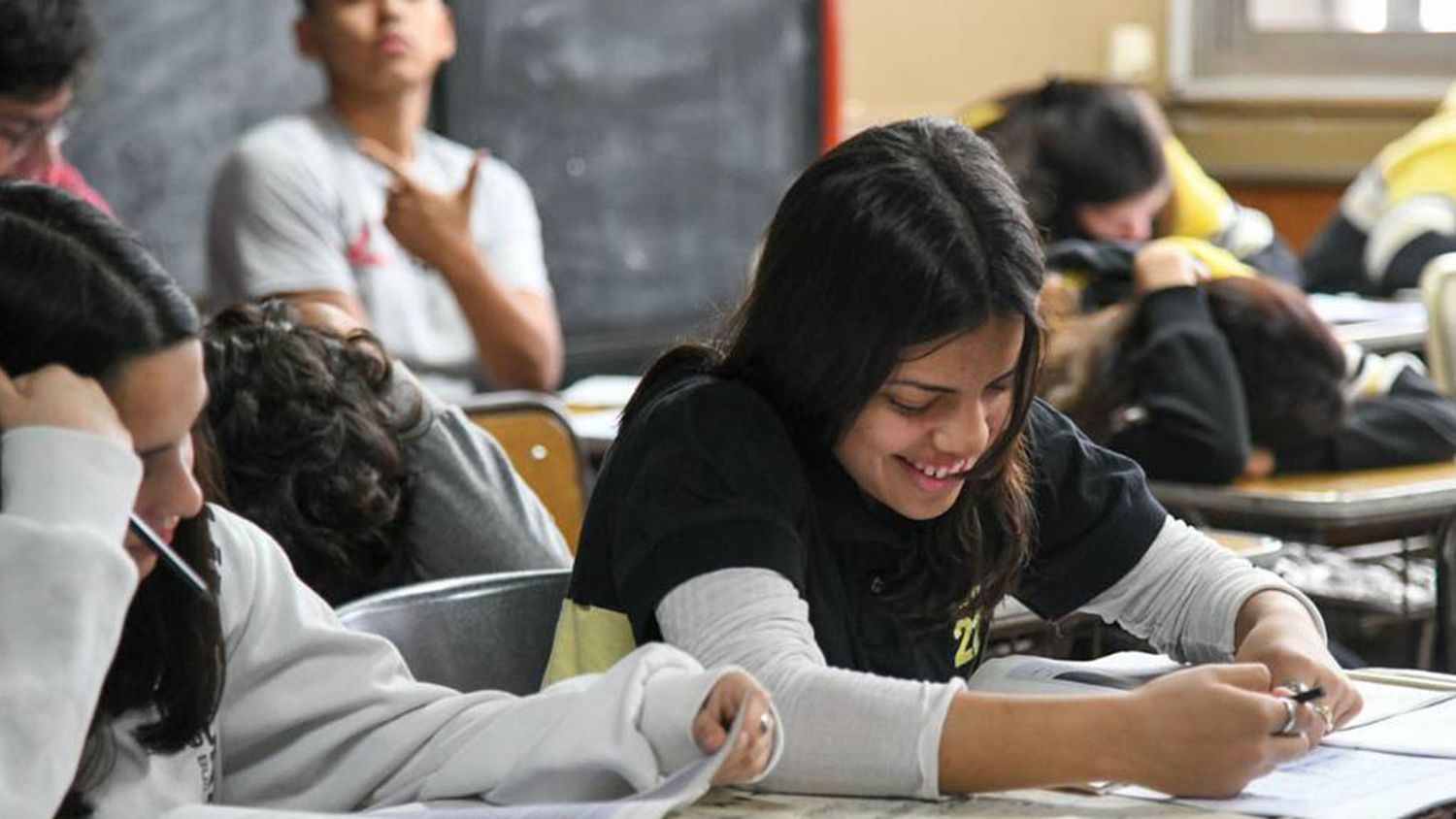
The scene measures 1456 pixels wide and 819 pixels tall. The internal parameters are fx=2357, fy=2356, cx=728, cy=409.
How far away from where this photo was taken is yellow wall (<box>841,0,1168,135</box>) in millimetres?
5895

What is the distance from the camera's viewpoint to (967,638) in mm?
1692

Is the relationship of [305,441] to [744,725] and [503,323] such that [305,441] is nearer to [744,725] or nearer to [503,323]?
[744,725]

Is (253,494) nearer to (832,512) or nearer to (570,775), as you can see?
(832,512)

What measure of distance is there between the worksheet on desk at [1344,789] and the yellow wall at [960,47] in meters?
4.37

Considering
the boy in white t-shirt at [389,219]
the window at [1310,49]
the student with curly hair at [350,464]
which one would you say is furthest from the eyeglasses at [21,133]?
the window at [1310,49]

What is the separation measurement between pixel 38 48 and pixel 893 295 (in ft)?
5.36

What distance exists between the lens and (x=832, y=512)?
1.61 metres

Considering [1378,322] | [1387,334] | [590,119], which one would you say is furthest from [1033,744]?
[590,119]

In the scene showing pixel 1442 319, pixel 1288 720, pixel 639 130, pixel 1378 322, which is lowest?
pixel 1378 322

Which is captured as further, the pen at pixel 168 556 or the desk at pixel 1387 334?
the desk at pixel 1387 334

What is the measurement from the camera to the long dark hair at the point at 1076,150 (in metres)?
3.88

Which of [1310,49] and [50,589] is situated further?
[1310,49]

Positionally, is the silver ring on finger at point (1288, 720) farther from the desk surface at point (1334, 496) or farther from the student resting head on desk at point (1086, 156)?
the student resting head on desk at point (1086, 156)

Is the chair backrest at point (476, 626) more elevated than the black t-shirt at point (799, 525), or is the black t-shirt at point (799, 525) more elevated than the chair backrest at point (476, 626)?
the black t-shirt at point (799, 525)
